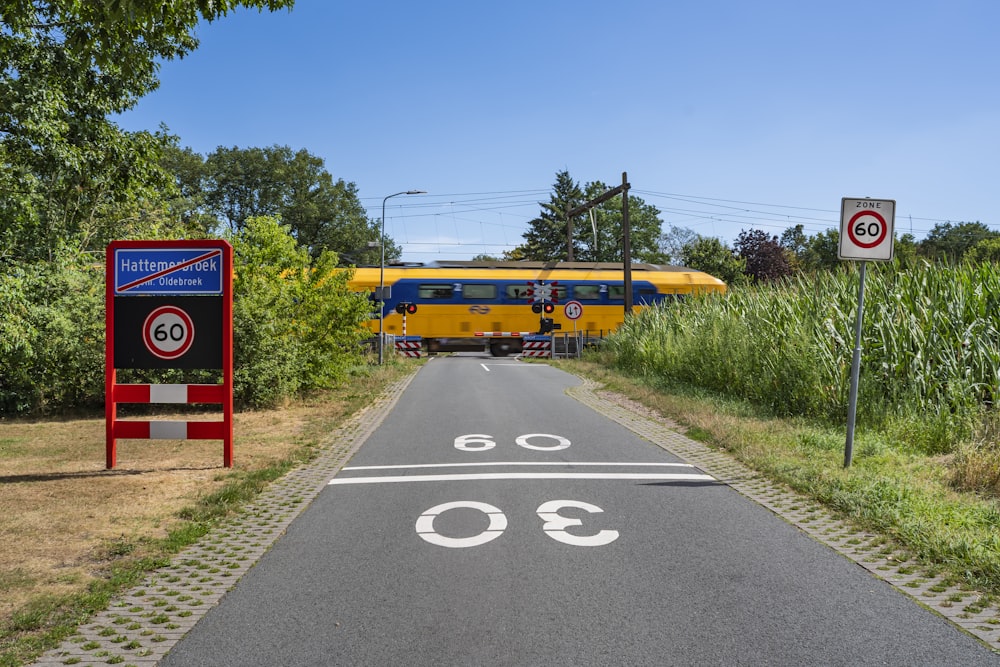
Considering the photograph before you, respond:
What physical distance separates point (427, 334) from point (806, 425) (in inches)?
1082

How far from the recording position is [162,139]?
14336 mm

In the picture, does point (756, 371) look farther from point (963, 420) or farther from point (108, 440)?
point (108, 440)

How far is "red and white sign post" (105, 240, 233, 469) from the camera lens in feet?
28.7

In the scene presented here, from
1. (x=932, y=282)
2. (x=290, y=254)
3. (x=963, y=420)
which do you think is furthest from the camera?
(x=290, y=254)

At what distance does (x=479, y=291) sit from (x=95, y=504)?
30975 mm

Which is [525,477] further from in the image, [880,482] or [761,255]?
[761,255]

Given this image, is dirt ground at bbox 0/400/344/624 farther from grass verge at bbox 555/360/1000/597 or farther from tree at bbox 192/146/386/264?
tree at bbox 192/146/386/264

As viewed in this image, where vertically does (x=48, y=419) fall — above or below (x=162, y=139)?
below

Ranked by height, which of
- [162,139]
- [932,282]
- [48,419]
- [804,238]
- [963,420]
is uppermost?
[804,238]

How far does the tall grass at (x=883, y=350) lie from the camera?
9.98 m

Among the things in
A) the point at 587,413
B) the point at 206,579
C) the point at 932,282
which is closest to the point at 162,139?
the point at 587,413

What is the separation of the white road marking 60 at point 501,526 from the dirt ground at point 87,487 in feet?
6.59

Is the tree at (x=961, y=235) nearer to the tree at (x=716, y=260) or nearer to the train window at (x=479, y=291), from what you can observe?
the tree at (x=716, y=260)

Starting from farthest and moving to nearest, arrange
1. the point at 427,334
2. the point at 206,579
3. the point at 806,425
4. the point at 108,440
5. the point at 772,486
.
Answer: the point at 427,334 < the point at 806,425 < the point at 108,440 < the point at 772,486 < the point at 206,579
